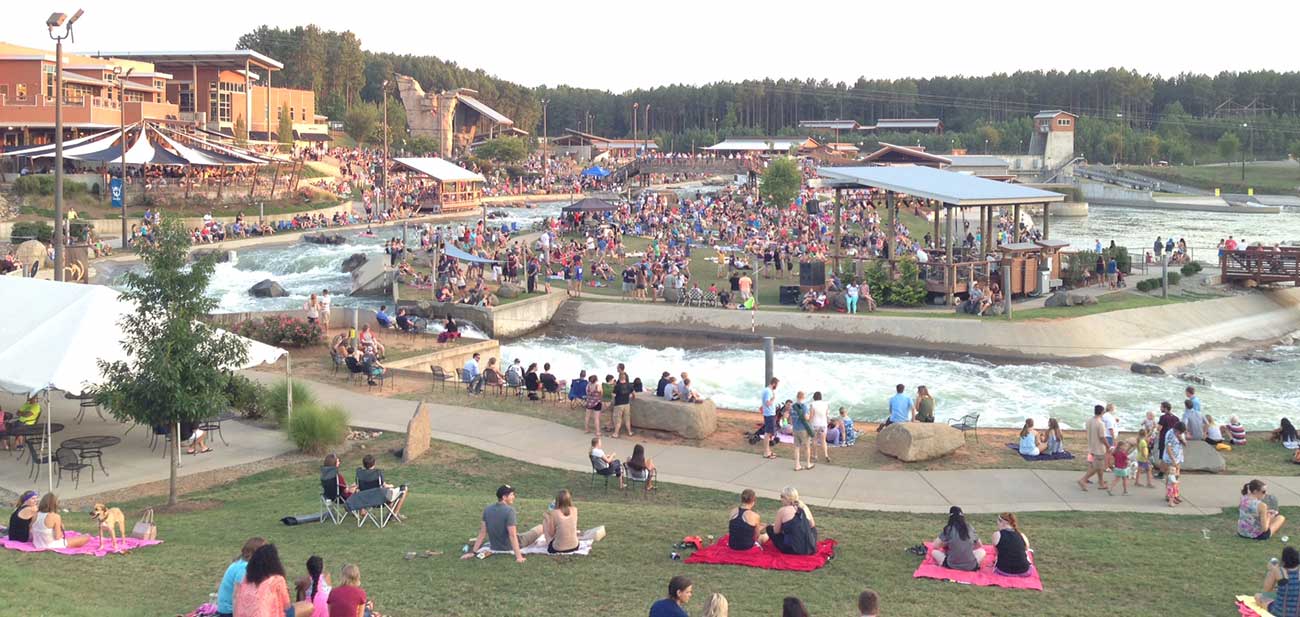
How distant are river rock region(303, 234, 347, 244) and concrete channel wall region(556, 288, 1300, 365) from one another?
18.0 meters

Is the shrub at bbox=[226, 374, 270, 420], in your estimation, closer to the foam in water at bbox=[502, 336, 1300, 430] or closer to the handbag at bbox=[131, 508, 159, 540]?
the handbag at bbox=[131, 508, 159, 540]

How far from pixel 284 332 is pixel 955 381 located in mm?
15800

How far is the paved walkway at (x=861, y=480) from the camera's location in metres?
15.0

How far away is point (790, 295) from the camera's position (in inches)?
1388

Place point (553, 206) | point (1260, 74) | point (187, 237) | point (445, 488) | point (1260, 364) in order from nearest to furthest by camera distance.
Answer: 1. point (187, 237)
2. point (445, 488)
3. point (1260, 364)
4. point (553, 206)
5. point (1260, 74)

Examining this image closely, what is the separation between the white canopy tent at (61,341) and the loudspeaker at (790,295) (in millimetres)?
19751

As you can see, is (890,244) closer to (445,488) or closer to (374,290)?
(374,290)

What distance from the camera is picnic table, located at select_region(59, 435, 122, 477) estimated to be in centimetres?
1625

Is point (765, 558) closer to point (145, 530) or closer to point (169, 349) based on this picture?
point (145, 530)

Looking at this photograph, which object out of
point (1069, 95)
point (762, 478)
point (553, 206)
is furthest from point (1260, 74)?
point (762, 478)

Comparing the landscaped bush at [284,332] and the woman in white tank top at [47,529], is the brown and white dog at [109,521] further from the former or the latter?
the landscaped bush at [284,332]

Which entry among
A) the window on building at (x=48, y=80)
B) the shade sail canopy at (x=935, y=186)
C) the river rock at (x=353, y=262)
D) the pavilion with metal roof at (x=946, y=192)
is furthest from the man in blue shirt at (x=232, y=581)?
the window on building at (x=48, y=80)

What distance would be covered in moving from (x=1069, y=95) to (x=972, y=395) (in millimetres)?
155456

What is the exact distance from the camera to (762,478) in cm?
1644
